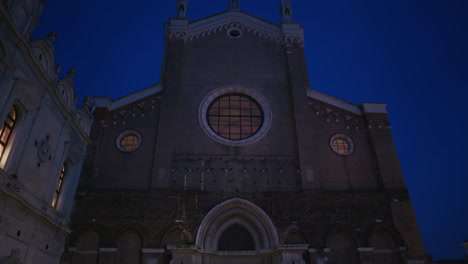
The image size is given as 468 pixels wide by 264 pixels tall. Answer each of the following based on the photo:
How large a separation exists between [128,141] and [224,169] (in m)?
5.43

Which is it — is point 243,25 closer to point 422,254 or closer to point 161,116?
point 161,116

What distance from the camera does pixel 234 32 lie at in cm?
2231

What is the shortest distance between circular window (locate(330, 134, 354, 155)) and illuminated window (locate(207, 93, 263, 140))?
4167mm

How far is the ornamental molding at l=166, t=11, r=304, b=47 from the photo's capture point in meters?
21.7

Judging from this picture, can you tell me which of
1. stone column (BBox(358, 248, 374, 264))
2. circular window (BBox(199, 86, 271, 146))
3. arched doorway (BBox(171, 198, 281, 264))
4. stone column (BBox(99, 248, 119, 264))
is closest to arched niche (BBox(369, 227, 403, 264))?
stone column (BBox(358, 248, 374, 264))

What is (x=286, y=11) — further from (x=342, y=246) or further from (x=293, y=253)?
(x=293, y=253)

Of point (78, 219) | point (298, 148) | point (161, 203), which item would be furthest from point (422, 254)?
point (78, 219)

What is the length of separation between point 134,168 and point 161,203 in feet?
8.36

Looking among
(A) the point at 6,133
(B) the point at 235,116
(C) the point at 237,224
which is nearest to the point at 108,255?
(C) the point at 237,224

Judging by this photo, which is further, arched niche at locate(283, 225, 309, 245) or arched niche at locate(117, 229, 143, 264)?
arched niche at locate(283, 225, 309, 245)

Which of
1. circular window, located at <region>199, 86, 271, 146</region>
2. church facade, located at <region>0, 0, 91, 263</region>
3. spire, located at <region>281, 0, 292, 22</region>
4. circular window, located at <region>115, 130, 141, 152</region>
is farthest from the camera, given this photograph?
spire, located at <region>281, 0, 292, 22</region>

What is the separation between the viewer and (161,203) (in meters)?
16.6

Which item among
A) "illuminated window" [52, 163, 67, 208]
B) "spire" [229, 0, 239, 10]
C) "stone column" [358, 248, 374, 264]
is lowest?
"stone column" [358, 248, 374, 264]

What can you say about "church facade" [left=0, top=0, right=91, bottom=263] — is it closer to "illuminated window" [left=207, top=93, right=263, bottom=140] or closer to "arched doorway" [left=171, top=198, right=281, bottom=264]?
"arched doorway" [left=171, top=198, right=281, bottom=264]
